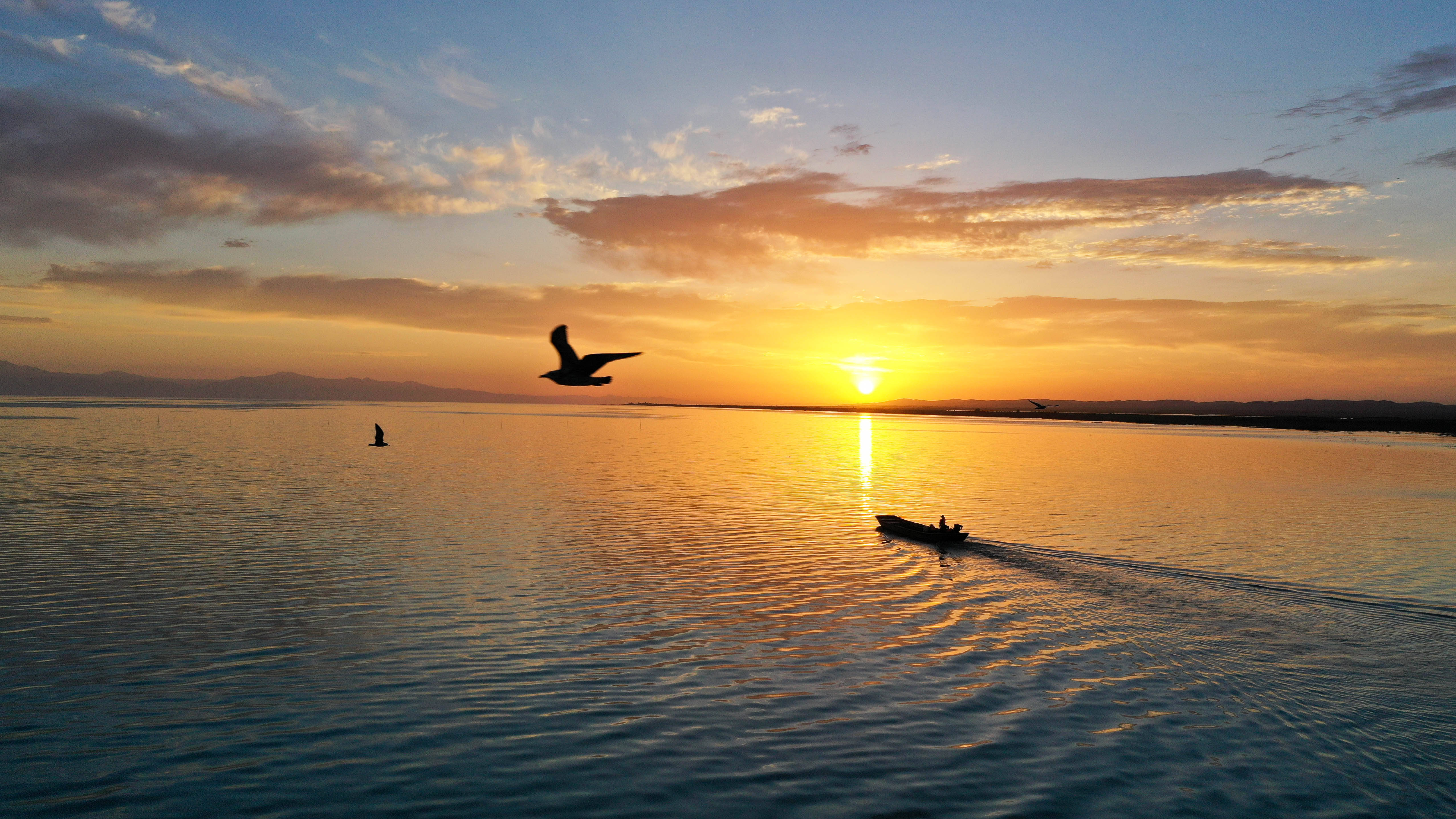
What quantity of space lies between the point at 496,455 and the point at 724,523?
166 ft

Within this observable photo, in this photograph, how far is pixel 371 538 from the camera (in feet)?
107

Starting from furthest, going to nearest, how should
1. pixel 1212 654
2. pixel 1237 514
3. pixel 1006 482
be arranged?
pixel 1006 482, pixel 1237 514, pixel 1212 654

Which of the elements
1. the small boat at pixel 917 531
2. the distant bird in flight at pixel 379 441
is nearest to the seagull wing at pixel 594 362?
the small boat at pixel 917 531

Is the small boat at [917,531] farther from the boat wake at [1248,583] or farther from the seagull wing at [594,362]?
the seagull wing at [594,362]

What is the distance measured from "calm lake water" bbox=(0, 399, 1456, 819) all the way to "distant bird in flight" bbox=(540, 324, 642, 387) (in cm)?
683

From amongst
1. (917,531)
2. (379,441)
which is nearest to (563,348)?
(917,531)

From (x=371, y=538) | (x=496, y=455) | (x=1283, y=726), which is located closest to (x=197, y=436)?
(x=496, y=455)

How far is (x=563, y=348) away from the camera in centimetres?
→ 2508

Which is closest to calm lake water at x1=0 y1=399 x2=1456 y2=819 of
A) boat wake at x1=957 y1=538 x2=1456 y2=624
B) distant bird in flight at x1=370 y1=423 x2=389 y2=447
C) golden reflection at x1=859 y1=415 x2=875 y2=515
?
boat wake at x1=957 y1=538 x2=1456 y2=624

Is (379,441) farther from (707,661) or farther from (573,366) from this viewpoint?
(707,661)

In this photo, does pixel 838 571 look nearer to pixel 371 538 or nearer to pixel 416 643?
pixel 416 643

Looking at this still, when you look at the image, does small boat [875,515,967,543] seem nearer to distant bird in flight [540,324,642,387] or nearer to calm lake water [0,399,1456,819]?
calm lake water [0,399,1456,819]

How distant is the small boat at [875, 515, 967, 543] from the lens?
34719 mm

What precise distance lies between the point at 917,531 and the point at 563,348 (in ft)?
64.6
